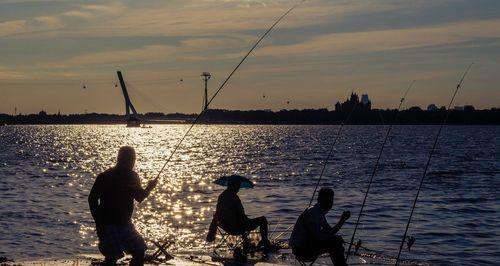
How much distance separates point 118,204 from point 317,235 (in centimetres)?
288

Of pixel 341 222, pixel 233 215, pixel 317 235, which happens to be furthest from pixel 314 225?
pixel 233 215

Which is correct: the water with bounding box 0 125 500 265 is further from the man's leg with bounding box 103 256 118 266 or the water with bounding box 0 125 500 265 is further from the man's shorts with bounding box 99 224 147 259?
the man's shorts with bounding box 99 224 147 259

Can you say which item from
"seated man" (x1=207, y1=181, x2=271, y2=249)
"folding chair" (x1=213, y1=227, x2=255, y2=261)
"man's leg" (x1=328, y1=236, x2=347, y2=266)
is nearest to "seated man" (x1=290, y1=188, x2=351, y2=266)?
"man's leg" (x1=328, y1=236, x2=347, y2=266)

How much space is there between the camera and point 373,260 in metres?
15.3

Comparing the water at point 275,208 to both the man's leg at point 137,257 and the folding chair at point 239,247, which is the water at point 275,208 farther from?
the man's leg at point 137,257

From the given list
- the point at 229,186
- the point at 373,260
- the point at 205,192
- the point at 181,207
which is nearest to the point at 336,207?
the point at 181,207

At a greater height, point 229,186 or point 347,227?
point 229,186

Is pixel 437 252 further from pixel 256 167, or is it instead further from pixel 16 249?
pixel 256 167

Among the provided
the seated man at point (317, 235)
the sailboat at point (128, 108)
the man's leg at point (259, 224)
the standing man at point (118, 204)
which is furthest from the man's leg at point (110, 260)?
the sailboat at point (128, 108)

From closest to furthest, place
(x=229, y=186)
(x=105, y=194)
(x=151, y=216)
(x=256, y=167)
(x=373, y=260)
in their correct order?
(x=105, y=194)
(x=229, y=186)
(x=373, y=260)
(x=151, y=216)
(x=256, y=167)

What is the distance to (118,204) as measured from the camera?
8.80 metres

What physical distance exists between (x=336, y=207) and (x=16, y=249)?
12.6 m

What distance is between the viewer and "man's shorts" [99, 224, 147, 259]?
29.0ft

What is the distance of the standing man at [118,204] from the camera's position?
8750 mm
